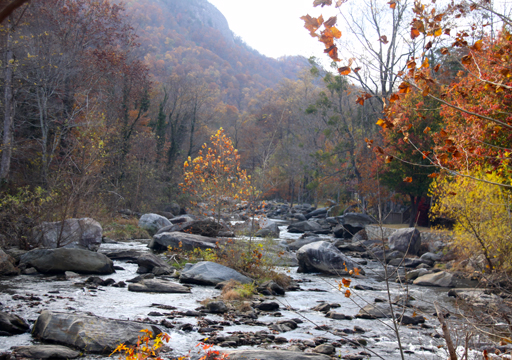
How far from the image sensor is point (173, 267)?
38.5ft

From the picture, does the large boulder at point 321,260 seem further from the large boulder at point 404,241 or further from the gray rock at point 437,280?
the large boulder at point 404,241

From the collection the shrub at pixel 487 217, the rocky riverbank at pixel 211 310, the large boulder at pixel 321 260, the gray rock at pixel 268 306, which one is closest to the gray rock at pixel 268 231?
the large boulder at pixel 321 260

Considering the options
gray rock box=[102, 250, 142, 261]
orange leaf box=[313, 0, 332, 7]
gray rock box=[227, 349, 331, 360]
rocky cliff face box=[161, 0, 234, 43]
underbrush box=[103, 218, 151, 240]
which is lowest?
underbrush box=[103, 218, 151, 240]

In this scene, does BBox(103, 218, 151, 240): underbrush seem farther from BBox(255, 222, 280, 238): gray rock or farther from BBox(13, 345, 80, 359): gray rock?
BBox(13, 345, 80, 359): gray rock

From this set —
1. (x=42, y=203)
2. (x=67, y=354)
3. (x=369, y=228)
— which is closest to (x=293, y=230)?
(x=369, y=228)

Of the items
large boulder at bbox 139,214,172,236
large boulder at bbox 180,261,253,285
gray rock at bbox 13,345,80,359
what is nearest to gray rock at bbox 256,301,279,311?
large boulder at bbox 180,261,253,285

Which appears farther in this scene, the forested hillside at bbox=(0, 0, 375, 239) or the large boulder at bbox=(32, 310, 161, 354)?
the forested hillside at bbox=(0, 0, 375, 239)

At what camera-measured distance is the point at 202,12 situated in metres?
126

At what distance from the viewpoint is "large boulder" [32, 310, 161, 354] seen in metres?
5.27

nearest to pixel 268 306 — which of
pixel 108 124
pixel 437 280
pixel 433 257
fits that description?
pixel 437 280

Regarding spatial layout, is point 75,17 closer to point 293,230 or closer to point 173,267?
Result: point 173,267

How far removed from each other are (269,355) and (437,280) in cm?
862

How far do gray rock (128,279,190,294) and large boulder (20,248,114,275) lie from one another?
1697 millimetres

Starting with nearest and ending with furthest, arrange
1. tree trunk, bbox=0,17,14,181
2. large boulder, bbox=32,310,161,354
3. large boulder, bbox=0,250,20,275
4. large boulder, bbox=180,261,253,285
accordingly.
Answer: large boulder, bbox=32,310,161,354
large boulder, bbox=0,250,20,275
large boulder, bbox=180,261,253,285
tree trunk, bbox=0,17,14,181
